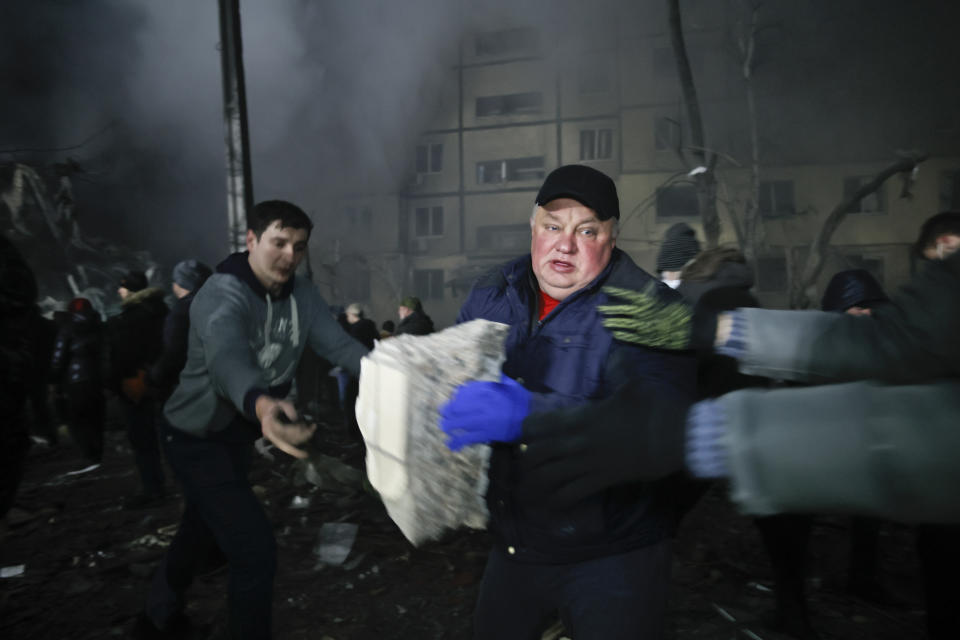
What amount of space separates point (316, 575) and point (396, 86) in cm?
3679

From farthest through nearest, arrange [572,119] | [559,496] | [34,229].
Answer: [572,119], [34,229], [559,496]

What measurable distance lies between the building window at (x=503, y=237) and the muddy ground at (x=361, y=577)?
27534 mm

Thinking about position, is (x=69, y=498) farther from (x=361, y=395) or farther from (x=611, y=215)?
(x=611, y=215)

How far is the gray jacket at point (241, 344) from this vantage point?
223 centimetres

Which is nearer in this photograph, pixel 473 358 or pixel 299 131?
pixel 473 358

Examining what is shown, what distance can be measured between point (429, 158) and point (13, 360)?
3549 cm

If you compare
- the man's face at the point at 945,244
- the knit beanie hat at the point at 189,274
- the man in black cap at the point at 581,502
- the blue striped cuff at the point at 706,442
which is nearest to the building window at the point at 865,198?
the man's face at the point at 945,244

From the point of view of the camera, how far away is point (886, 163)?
1061 inches

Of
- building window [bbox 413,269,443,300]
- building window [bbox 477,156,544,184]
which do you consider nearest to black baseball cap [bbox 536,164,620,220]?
building window [bbox 477,156,544,184]

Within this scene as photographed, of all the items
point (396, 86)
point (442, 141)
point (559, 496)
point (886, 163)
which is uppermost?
point (396, 86)

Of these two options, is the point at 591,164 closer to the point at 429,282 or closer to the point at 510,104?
the point at 510,104

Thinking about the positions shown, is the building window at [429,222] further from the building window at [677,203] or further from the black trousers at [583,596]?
the black trousers at [583,596]

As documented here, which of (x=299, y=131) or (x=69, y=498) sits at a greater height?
(x=299, y=131)

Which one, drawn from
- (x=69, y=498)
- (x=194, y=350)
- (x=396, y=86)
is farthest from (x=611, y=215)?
(x=396, y=86)
